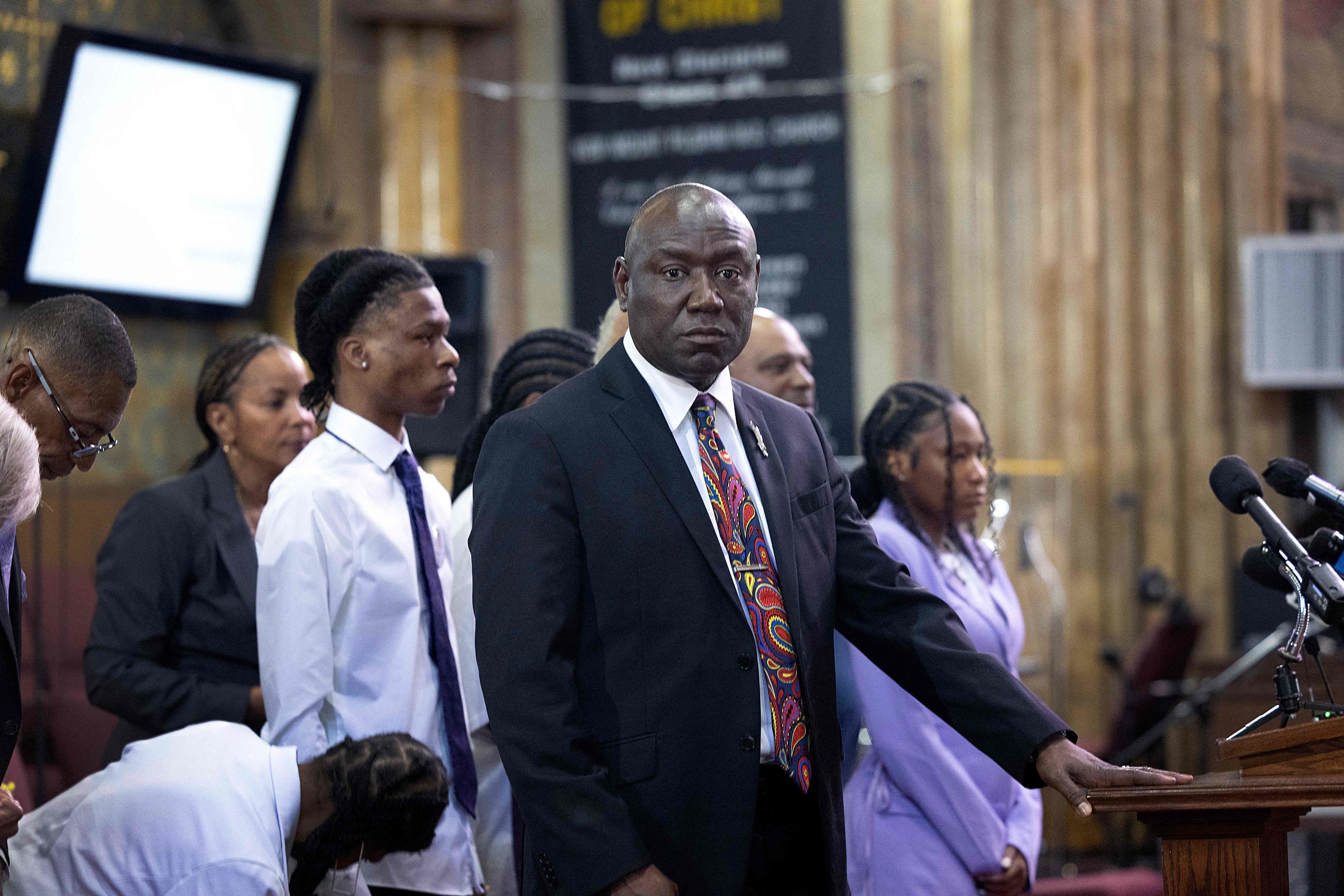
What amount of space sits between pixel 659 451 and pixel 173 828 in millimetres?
980

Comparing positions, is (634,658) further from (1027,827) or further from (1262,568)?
(1027,827)

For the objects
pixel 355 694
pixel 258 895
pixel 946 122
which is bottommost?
pixel 258 895

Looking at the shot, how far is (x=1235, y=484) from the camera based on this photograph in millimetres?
2236

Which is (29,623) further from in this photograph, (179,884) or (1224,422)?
(1224,422)

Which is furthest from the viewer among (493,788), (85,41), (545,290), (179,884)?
(545,290)

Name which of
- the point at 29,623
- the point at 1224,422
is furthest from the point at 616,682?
the point at 1224,422

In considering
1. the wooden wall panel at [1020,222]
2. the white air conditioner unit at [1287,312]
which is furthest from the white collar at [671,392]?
the white air conditioner unit at [1287,312]

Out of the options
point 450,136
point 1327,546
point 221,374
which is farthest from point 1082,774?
point 450,136

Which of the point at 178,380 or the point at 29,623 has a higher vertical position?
the point at 178,380

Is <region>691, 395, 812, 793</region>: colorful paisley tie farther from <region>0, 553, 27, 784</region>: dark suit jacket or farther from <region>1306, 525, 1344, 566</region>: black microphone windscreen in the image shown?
<region>0, 553, 27, 784</region>: dark suit jacket

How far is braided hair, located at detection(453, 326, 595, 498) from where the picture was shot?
→ 10.1 feet

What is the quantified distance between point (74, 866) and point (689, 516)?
1.14 meters

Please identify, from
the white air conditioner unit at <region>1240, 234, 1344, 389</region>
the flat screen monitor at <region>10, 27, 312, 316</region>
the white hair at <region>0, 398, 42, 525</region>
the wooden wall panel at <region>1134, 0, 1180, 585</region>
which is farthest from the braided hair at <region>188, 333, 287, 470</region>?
the white air conditioner unit at <region>1240, 234, 1344, 389</region>

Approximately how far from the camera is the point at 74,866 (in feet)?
7.34
